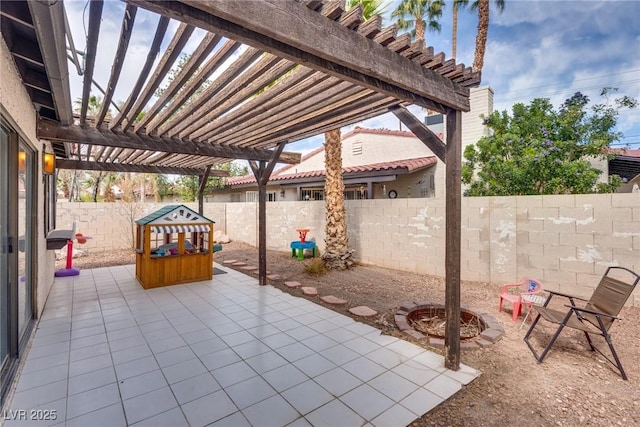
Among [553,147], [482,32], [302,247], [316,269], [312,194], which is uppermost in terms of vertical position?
[482,32]

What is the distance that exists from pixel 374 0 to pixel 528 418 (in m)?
7.61

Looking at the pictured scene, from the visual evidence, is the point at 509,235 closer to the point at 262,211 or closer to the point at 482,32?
the point at 262,211

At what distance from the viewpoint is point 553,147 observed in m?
6.29

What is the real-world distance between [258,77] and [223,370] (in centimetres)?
299

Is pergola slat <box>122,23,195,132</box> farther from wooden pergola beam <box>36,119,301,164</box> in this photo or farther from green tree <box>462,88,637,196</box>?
green tree <box>462,88,637,196</box>

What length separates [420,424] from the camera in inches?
90.1

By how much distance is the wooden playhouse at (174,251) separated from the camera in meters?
6.15

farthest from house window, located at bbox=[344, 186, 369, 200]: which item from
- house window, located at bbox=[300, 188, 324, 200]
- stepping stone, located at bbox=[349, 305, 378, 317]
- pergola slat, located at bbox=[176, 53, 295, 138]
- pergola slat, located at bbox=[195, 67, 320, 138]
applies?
pergola slat, located at bbox=[176, 53, 295, 138]

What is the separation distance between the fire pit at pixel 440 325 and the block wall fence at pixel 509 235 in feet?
6.53

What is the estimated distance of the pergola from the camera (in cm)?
179

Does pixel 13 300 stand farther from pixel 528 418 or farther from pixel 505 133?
pixel 505 133

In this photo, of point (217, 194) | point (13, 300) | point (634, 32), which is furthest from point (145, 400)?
point (217, 194)

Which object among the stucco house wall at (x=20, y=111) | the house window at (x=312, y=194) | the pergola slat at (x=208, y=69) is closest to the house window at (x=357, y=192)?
the house window at (x=312, y=194)

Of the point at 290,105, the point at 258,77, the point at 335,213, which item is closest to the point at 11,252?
the point at 258,77
